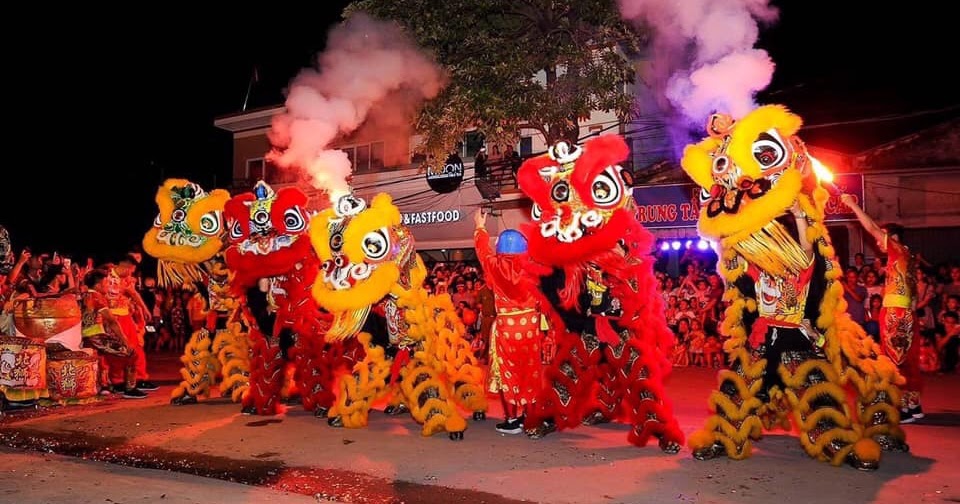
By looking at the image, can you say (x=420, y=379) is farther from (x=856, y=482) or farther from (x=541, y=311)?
(x=856, y=482)

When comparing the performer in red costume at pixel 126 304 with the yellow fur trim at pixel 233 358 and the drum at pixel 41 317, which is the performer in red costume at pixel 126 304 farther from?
the yellow fur trim at pixel 233 358

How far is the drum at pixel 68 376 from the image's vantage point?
8352 millimetres

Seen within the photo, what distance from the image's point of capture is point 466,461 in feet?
18.0

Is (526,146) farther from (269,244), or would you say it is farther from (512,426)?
(512,426)

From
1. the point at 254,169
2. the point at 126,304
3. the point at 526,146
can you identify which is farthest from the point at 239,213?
the point at 254,169

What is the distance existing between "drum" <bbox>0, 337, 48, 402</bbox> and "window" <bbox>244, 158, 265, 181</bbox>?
15.2 meters

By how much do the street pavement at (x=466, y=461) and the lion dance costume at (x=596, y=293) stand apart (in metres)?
0.28

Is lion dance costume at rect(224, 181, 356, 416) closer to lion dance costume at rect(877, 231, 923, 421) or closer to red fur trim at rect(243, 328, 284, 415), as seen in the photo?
red fur trim at rect(243, 328, 284, 415)

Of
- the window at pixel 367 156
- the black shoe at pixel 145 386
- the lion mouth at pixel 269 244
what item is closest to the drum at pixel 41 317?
the black shoe at pixel 145 386

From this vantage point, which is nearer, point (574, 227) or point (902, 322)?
point (574, 227)

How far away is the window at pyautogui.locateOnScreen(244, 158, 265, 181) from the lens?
75.6 ft

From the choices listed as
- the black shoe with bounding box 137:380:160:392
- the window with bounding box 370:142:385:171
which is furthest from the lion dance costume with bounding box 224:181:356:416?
the window with bounding box 370:142:385:171

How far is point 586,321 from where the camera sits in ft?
19.9

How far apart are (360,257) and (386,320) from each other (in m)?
0.66
